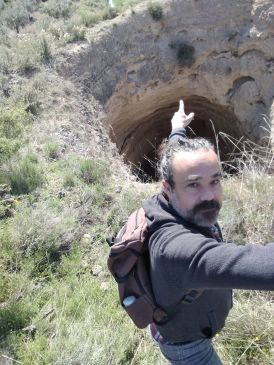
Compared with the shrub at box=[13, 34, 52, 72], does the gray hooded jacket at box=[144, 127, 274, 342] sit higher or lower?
higher

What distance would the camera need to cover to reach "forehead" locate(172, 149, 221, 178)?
1.79 m

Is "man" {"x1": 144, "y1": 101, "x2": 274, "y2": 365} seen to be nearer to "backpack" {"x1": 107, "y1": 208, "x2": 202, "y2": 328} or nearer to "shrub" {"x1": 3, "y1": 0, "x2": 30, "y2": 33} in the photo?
"backpack" {"x1": 107, "y1": 208, "x2": 202, "y2": 328}

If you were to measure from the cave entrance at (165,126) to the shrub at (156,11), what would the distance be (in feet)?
6.91

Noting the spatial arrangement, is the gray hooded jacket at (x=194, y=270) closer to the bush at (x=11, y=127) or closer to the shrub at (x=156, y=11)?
the bush at (x=11, y=127)

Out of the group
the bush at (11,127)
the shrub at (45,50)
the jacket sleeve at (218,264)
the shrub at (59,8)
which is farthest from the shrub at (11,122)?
the shrub at (59,8)

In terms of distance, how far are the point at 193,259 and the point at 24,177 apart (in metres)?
4.18

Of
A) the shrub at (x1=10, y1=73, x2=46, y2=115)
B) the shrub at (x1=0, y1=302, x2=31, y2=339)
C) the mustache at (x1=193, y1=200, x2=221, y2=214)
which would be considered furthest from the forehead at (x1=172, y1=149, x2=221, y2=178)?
the shrub at (x1=10, y1=73, x2=46, y2=115)

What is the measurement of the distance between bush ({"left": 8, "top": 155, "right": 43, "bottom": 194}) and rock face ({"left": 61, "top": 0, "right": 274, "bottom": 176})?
374 cm

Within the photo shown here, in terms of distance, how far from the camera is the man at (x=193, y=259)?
1.39 metres

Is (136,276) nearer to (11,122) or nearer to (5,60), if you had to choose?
(11,122)

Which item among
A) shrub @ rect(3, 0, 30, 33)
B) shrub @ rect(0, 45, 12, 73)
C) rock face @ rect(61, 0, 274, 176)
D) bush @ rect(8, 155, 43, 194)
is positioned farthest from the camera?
shrub @ rect(3, 0, 30, 33)

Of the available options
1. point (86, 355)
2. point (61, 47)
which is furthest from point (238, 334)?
point (61, 47)

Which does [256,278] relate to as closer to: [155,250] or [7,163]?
[155,250]

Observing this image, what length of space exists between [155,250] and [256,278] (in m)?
0.45
